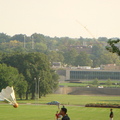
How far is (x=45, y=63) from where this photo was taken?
424 feet

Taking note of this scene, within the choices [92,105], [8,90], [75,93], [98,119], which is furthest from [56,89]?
[8,90]

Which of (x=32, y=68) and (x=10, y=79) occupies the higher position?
→ (x=32, y=68)

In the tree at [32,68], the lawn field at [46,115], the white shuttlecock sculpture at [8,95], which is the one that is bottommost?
the lawn field at [46,115]

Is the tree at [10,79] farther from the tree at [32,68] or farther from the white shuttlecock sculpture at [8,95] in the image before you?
the white shuttlecock sculpture at [8,95]

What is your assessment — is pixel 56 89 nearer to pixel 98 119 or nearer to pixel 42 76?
pixel 42 76

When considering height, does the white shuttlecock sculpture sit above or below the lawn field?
above

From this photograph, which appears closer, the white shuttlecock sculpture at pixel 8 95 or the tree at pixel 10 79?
the white shuttlecock sculpture at pixel 8 95

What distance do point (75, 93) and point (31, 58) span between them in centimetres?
3209

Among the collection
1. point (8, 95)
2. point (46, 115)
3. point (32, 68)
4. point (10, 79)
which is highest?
point (32, 68)

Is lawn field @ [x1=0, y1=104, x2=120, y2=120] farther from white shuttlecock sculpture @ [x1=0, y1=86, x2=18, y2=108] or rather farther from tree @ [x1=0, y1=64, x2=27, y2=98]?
white shuttlecock sculpture @ [x1=0, y1=86, x2=18, y2=108]

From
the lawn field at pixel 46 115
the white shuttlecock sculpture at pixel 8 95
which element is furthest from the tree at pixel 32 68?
the white shuttlecock sculpture at pixel 8 95

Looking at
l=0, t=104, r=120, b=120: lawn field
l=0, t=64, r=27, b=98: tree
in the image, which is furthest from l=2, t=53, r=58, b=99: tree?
l=0, t=104, r=120, b=120: lawn field

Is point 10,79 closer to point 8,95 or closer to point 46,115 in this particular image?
point 46,115

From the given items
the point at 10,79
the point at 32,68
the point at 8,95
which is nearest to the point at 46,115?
the point at 8,95
